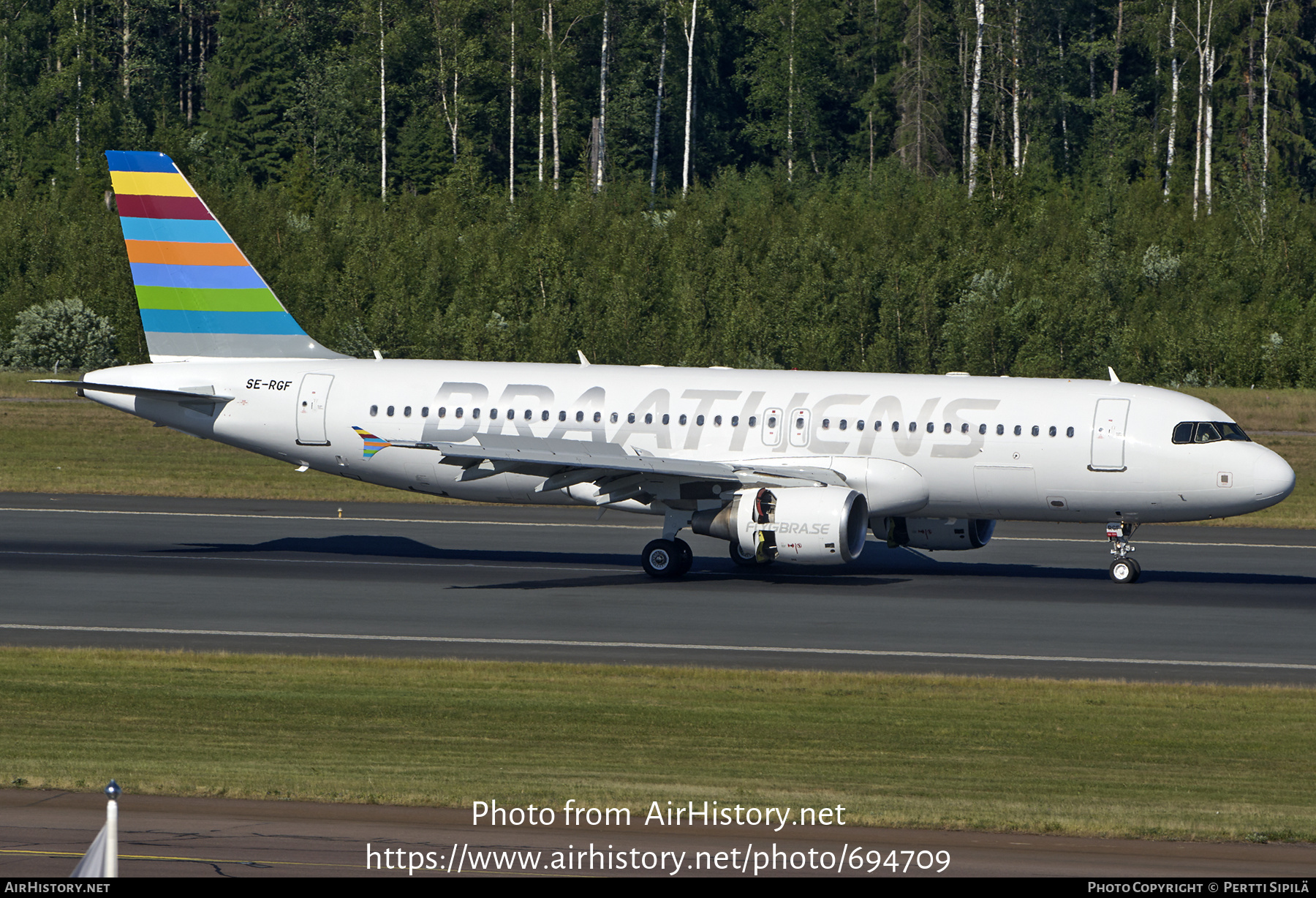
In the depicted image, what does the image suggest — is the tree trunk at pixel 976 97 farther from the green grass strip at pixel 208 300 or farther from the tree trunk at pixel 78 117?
the green grass strip at pixel 208 300

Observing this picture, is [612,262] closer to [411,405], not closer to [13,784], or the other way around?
[411,405]

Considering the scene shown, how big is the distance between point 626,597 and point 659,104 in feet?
243

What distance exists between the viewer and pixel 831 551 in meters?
29.9

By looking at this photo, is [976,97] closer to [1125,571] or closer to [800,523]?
[1125,571]

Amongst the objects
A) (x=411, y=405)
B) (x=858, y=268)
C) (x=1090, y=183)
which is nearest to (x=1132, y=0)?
(x=1090, y=183)

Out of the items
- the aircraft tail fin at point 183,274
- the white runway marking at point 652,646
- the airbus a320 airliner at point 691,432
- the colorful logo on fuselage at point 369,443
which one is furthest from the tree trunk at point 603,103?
the white runway marking at point 652,646

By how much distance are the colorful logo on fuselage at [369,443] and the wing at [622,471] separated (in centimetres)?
10

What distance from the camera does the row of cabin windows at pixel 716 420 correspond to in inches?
1260

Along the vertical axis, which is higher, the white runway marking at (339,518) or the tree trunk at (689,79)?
the tree trunk at (689,79)

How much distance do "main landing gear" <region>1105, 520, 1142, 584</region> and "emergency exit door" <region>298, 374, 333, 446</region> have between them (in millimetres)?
16719

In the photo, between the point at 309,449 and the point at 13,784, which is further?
the point at 309,449

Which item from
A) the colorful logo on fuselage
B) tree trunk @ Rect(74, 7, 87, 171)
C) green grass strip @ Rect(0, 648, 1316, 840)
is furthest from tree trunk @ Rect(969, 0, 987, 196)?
green grass strip @ Rect(0, 648, 1316, 840)

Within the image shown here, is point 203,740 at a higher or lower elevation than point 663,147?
lower
